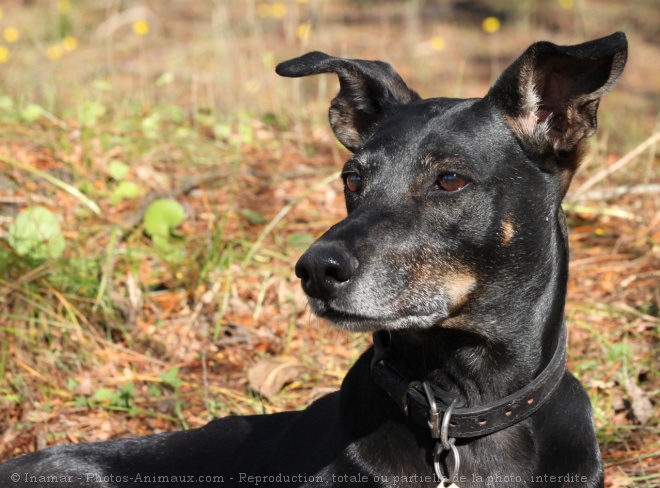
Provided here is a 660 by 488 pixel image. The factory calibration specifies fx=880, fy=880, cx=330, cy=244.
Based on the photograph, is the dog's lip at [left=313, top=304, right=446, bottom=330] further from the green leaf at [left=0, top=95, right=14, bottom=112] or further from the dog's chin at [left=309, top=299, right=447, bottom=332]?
the green leaf at [left=0, top=95, right=14, bottom=112]

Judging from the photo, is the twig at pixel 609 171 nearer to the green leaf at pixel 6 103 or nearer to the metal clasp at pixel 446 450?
the metal clasp at pixel 446 450

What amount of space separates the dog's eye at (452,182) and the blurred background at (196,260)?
1746 mm

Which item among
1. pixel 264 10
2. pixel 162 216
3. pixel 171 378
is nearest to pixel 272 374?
pixel 171 378

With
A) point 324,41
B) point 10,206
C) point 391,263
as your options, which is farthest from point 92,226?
point 324,41

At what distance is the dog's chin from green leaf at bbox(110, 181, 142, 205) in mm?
3451

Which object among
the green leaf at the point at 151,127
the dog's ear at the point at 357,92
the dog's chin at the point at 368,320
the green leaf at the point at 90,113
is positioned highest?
the dog's ear at the point at 357,92

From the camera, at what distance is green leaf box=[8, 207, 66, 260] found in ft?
17.2

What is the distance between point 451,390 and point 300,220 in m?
3.14

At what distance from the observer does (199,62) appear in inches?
429

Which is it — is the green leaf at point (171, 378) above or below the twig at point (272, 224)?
below

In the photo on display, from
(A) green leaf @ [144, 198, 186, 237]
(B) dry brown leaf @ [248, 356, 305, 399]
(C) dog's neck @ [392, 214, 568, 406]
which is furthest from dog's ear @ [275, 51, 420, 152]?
(A) green leaf @ [144, 198, 186, 237]

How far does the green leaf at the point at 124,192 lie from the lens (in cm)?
613

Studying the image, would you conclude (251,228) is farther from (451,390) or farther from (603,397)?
(451,390)

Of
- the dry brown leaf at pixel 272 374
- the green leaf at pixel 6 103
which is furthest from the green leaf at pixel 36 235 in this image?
the green leaf at pixel 6 103
